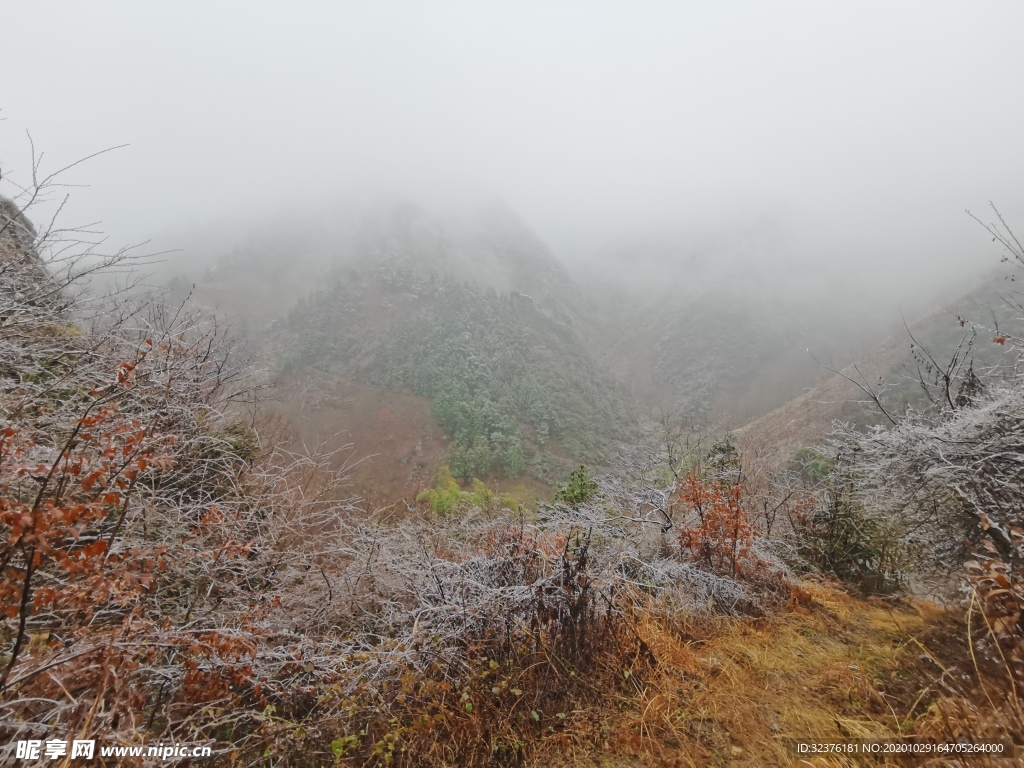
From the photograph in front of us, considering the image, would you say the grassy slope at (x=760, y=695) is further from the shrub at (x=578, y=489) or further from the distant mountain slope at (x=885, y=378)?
the distant mountain slope at (x=885, y=378)

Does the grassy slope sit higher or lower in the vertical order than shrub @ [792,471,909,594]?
higher

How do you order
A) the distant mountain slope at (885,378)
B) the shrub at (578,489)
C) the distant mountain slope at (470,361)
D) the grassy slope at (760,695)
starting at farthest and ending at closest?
1. the distant mountain slope at (470,361)
2. the distant mountain slope at (885,378)
3. the shrub at (578,489)
4. the grassy slope at (760,695)

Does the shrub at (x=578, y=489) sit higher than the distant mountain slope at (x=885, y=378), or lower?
higher

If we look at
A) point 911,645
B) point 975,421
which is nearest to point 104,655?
point 911,645

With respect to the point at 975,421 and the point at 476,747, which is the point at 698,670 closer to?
the point at 476,747

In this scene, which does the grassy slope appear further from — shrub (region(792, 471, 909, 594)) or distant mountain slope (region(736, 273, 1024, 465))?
distant mountain slope (region(736, 273, 1024, 465))

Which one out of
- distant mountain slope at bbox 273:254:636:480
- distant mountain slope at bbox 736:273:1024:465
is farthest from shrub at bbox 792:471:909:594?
distant mountain slope at bbox 273:254:636:480

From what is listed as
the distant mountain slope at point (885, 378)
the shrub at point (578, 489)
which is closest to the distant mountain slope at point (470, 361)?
the distant mountain slope at point (885, 378)

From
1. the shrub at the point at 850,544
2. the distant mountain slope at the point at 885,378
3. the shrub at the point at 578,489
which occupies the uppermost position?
the shrub at the point at 578,489

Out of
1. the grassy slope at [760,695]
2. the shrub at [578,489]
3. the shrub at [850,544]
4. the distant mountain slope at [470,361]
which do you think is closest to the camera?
the grassy slope at [760,695]

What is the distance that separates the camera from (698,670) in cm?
340

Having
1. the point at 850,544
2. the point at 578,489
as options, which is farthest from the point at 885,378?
the point at 578,489

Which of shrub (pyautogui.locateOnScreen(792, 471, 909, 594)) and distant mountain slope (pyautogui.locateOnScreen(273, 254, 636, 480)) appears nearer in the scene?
shrub (pyautogui.locateOnScreen(792, 471, 909, 594))

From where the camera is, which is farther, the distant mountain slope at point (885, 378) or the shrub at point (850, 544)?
the distant mountain slope at point (885, 378)
